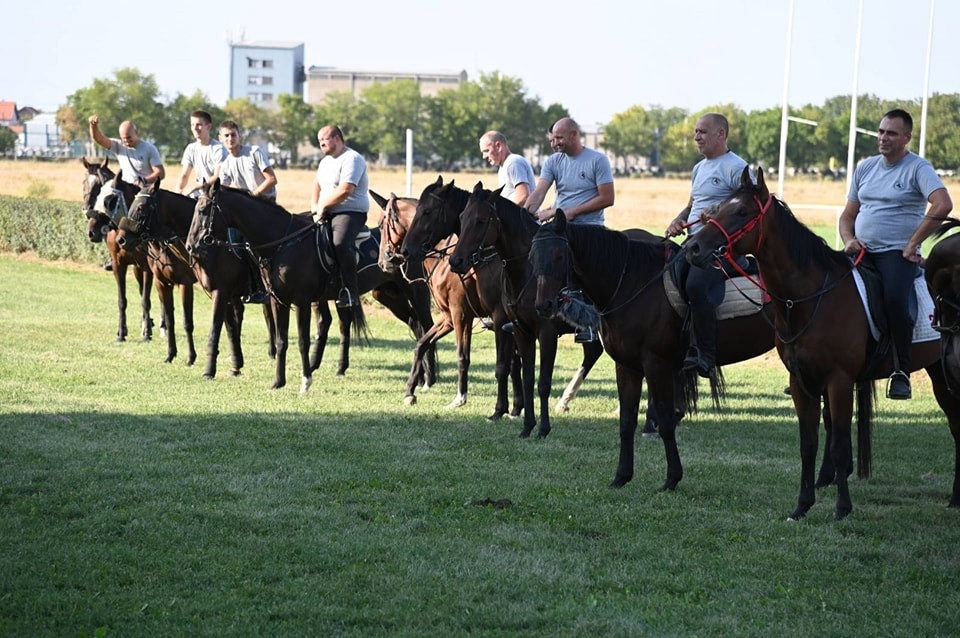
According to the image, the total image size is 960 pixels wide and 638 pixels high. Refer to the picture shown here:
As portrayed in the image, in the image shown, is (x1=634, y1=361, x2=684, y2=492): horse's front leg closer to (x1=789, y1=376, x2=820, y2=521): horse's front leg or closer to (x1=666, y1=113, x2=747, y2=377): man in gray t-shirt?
(x1=666, y1=113, x2=747, y2=377): man in gray t-shirt

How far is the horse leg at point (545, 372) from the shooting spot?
1080 centimetres

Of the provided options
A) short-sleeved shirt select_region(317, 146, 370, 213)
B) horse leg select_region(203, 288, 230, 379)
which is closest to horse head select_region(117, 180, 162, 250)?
horse leg select_region(203, 288, 230, 379)

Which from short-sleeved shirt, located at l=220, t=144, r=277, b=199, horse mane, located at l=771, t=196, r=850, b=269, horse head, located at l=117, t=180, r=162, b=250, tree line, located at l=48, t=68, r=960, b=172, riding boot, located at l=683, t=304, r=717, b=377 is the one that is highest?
tree line, located at l=48, t=68, r=960, b=172

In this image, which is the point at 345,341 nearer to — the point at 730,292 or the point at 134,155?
the point at 134,155

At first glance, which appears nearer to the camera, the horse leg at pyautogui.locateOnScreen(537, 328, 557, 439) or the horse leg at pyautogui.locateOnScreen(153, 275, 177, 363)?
the horse leg at pyautogui.locateOnScreen(537, 328, 557, 439)

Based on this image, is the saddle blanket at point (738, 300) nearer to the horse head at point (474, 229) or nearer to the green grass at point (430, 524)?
the green grass at point (430, 524)

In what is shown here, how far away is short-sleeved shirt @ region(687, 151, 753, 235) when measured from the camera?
9.00 meters

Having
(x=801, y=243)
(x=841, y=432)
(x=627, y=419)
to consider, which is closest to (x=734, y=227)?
(x=801, y=243)

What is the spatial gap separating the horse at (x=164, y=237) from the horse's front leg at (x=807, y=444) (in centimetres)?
856

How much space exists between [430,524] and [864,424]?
140 inches

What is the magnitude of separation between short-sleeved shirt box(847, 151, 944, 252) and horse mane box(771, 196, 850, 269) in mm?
432

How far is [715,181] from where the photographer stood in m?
9.04

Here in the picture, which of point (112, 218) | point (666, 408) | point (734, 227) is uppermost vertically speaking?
point (734, 227)

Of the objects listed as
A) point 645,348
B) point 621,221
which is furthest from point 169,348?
point 621,221
